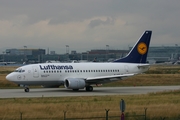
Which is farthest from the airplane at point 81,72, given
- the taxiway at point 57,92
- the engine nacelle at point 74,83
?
the taxiway at point 57,92

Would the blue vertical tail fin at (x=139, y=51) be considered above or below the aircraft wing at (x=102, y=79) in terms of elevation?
above

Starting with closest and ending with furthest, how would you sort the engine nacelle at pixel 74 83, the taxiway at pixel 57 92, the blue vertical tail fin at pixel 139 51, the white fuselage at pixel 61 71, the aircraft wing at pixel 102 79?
the taxiway at pixel 57 92 → the white fuselage at pixel 61 71 → the engine nacelle at pixel 74 83 → the aircraft wing at pixel 102 79 → the blue vertical tail fin at pixel 139 51

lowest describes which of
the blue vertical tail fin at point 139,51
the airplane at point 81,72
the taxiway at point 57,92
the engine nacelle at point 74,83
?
the taxiway at point 57,92

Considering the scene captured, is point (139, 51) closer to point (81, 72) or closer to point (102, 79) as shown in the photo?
point (102, 79)

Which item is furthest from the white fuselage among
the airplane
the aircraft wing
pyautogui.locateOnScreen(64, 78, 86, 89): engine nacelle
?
the aircraft wing

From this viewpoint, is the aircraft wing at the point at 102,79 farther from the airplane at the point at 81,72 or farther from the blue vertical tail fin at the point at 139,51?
the blue vertical tail fin at the point at 139,51

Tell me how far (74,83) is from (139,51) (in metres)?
12.8

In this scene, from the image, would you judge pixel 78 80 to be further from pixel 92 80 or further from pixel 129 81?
pixel 129 81

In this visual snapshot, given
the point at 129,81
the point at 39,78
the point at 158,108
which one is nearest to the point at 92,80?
the point at 39,78

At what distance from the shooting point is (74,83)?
5053 cm

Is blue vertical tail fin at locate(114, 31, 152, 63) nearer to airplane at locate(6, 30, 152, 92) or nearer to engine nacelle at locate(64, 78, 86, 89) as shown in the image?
airplane at locate(6, 30, 152, 92)

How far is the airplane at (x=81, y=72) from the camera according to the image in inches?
1956

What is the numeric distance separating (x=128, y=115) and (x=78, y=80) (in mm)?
25229

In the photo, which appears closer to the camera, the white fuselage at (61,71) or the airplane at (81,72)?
the white fuselage at (61,71)
